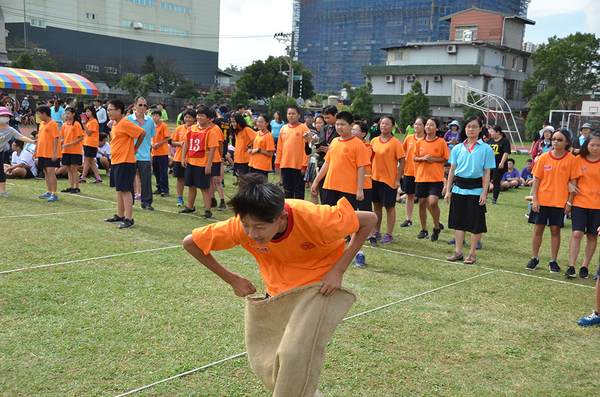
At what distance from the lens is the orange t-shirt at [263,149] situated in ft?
33.9

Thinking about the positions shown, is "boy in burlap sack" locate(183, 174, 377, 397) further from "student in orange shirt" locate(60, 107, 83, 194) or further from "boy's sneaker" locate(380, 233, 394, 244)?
"student in orange shirt" locate(60, 107, 83, 194)

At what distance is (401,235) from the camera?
8867 millimetres

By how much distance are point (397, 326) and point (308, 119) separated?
1379 cm

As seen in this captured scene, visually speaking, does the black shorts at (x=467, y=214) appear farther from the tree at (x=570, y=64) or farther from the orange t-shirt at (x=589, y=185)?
the tree at (x=570, y=64)

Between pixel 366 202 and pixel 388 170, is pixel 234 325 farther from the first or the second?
pixel 388 170

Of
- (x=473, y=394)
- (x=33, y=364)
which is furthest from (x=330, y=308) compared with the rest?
(x=33, y=364)

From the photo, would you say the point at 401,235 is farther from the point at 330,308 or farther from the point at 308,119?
the point at 308,119

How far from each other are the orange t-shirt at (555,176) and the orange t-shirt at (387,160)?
7.03ft

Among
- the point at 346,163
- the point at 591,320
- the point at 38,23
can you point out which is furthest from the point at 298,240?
the point at 38,23

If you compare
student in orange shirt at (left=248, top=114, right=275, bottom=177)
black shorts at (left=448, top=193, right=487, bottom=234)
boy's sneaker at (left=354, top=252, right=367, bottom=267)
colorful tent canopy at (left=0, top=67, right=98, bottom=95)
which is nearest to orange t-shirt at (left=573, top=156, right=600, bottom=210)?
black shorts at (left=448, top=193, right=487, bottom=234)

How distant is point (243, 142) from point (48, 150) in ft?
13.3

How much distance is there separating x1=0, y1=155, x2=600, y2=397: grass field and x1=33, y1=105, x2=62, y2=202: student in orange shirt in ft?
9.01

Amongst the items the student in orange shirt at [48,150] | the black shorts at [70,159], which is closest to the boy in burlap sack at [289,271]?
the student in orange shirt at [48,150]

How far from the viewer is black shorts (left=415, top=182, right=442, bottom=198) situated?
841 cm
